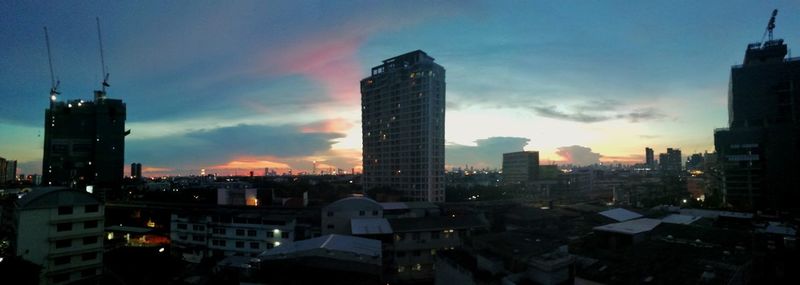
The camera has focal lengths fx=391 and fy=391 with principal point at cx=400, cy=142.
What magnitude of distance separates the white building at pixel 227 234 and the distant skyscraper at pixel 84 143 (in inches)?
1744

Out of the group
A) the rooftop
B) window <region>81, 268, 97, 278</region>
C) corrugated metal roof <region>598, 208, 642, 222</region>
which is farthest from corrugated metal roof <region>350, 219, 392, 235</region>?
corrugated metal roof <region>598, 208, 642, 222</region>

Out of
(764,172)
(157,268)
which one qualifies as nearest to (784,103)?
(764,172)

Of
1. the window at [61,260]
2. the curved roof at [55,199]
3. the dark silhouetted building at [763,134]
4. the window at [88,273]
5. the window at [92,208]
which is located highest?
the dark silhouetted building at [763,134]

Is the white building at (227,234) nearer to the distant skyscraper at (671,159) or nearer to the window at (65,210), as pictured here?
the window at (65,210)

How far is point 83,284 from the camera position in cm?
1980

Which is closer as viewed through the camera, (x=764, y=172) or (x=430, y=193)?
(x=764, y=172)

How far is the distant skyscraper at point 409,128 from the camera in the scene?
173ft

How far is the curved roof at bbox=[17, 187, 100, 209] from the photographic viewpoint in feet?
64.9

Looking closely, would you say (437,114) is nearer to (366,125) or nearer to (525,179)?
(366,125)

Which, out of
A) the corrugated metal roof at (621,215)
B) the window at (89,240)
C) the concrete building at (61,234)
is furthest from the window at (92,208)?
the corrugated metal roof at (621,215)

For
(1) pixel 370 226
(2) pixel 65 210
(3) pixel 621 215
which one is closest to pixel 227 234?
(2) pixel 65 210

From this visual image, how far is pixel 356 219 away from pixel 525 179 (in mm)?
88852

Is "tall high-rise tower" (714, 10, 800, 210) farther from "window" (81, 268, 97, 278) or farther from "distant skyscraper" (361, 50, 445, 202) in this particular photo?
"window" (81, 268, 97, 278)

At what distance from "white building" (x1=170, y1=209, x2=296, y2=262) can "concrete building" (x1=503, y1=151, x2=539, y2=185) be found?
8540 cm
